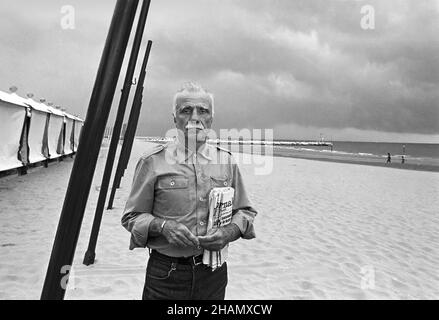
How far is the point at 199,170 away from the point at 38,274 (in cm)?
272

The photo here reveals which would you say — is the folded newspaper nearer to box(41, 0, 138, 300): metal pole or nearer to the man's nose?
the man's nose

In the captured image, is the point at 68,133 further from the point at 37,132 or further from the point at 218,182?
the point at 218,182

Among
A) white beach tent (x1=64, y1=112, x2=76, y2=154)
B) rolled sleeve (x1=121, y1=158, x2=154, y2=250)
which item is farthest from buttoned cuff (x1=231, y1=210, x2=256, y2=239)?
white beach tent (x1=64, y1=112, x2=76, y2=154)

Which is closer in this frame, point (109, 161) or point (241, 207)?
point (241, 207)

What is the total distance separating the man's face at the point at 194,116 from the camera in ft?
4.89

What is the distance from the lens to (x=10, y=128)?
29.9 feet

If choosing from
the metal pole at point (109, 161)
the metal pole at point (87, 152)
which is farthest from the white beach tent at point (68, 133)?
the metal pole at point (87, 152)

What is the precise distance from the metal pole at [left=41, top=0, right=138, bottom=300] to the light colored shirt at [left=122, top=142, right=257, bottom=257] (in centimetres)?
41

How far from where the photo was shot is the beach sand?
337cm

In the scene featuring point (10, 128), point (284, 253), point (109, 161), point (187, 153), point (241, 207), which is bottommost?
point (284, 253)

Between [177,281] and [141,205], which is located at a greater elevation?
[141,205]

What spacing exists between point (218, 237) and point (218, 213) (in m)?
0.10

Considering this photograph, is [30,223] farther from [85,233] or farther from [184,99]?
[184,99]

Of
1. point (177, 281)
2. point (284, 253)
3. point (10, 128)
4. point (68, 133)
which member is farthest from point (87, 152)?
point (68, 133)
